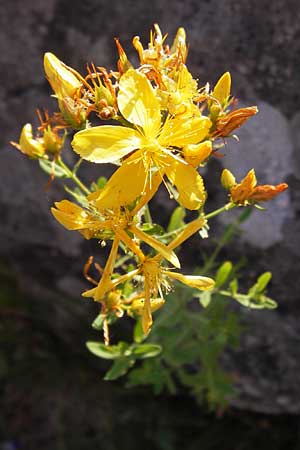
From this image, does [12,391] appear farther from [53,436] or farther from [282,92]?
[282,92]

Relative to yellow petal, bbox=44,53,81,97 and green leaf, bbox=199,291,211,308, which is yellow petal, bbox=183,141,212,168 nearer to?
yellow petal, bbox=44,53,81,97

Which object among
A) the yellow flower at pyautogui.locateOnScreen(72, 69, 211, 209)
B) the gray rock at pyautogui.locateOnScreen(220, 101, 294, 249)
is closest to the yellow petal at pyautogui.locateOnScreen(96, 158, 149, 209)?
→ the yellow flower at pyautogui.locateOnScreen(72, 69, 211, 209)

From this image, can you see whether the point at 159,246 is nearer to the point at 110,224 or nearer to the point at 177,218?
the point at 110,224

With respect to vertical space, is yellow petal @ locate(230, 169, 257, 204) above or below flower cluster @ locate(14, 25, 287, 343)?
below

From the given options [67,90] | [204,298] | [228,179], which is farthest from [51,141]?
[204,298]

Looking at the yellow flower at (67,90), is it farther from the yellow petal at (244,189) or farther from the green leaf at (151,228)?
the yellow petal at (244,189)

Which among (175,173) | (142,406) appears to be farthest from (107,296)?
(142,406)
